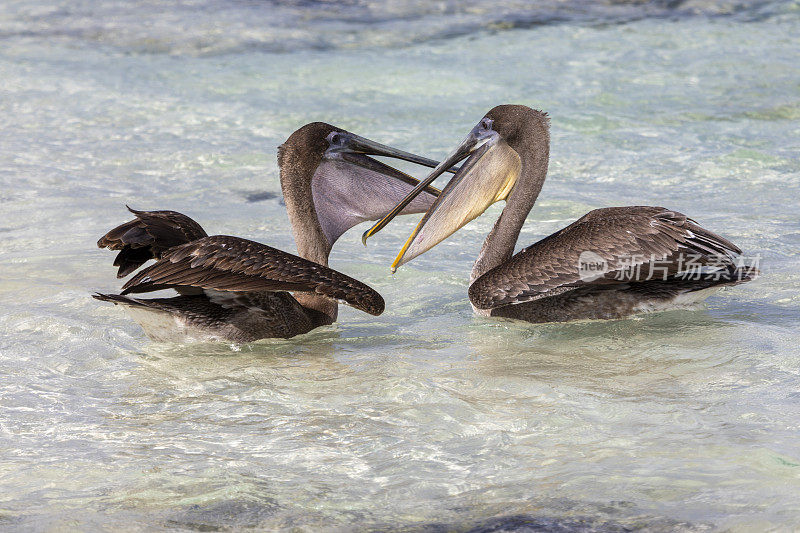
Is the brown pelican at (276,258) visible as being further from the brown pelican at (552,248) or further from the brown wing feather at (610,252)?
the brown wing feather at (610,252)

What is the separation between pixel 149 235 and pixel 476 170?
1.42 m

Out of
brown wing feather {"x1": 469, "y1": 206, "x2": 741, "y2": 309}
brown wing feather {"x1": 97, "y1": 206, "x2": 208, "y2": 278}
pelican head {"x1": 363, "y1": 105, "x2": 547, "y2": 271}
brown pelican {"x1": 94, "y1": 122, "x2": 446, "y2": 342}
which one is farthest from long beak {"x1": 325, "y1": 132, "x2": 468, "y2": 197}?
brown wing feather {"x1": 97, "y1": 206, "x2": 208, "y2": 278}

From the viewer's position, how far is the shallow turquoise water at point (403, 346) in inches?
107

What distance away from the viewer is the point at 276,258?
3.75m

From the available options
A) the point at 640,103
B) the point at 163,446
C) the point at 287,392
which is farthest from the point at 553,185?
the point at 163,446

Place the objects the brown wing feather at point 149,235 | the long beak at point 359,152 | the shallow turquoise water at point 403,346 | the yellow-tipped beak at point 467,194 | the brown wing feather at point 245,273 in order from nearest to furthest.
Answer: the shallow turquoise water at point 403,346 < the brown wing feather at point 245,273 < the brown wing feather at point 149,235 < the yellow-tipped beak at point 467,194 < the long beak at point 359,152

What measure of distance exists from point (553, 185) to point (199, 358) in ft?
10.3

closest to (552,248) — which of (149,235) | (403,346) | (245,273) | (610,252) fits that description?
(610,252)

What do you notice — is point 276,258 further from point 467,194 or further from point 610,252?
point 610,252

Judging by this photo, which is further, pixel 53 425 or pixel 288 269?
pixel 288 269

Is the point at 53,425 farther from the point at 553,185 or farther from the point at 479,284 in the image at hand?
the point at 553,185

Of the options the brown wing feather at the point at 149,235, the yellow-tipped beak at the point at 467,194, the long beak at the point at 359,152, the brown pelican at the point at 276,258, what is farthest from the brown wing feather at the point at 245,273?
the long beak at the point at 359,152

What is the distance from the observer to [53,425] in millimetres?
3227

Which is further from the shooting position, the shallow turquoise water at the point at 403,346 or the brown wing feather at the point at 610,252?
the brown wing feather at the point at 610,252
